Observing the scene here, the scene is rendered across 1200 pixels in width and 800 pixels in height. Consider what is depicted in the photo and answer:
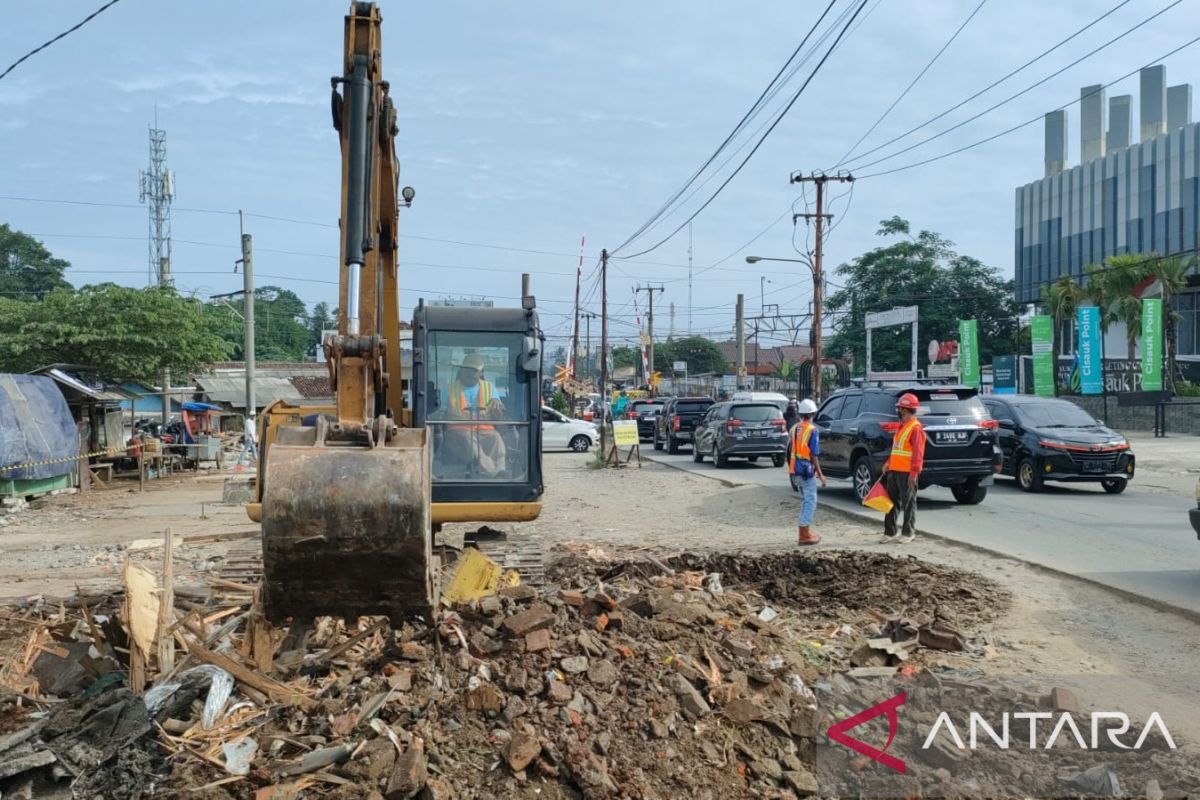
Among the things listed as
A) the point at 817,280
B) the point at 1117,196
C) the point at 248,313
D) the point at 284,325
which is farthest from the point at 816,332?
the point at 284,325

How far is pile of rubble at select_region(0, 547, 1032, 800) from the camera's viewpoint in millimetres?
4754

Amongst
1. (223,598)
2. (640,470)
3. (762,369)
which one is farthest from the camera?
(762,369)

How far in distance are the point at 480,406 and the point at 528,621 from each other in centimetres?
338

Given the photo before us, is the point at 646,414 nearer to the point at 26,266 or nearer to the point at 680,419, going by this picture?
the point at 680,419

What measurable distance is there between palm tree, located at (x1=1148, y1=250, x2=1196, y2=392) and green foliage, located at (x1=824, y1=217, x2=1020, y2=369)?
50.1 ft

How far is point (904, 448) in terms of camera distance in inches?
452

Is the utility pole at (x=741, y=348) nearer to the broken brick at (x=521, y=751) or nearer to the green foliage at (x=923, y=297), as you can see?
the green foliage at (x=923, y=297)

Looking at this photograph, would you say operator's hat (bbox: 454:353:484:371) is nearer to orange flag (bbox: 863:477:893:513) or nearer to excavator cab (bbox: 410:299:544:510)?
excavator cab (bbox: 410:299:544:510)

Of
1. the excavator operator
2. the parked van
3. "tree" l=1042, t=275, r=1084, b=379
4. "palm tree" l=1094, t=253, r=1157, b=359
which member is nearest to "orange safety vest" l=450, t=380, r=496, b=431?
the excavator operator

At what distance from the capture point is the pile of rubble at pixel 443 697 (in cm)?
475

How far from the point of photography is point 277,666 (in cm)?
625

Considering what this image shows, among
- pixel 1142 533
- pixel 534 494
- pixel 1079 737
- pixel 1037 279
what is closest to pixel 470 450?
pixel 534 494

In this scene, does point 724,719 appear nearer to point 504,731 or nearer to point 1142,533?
point 504,731

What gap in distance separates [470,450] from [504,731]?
4244 mm
